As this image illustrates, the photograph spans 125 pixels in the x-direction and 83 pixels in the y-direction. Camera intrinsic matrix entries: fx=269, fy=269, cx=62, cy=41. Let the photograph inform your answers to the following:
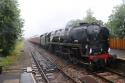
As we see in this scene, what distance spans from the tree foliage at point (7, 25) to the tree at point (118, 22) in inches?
455

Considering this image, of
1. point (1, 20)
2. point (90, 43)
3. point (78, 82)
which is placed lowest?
point (78, 82)

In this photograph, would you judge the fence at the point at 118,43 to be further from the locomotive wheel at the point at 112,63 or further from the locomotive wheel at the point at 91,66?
the locomotive wheel at the point at 91,66

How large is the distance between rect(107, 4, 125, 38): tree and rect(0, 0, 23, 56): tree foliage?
11.6m

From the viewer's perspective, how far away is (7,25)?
26.7 meters

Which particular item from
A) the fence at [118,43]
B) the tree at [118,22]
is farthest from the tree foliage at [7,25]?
the tree at [118,22]

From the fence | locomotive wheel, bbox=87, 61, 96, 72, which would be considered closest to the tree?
the fence

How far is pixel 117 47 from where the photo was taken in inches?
1147

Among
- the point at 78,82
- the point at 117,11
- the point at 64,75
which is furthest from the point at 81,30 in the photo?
the point at 117,11

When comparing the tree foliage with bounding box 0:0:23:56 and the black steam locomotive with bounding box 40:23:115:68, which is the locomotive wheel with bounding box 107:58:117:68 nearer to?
the black steam locomotive with bounding box 40:23:115:68

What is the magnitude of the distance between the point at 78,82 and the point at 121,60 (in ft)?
15.0

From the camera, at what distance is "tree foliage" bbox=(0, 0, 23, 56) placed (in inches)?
1021

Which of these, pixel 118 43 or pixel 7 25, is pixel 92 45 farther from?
pixel 118 43

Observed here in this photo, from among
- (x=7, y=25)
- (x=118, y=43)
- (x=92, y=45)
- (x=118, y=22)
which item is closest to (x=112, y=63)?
(x=92, y=45)

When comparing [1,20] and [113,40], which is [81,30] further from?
[113,40]
